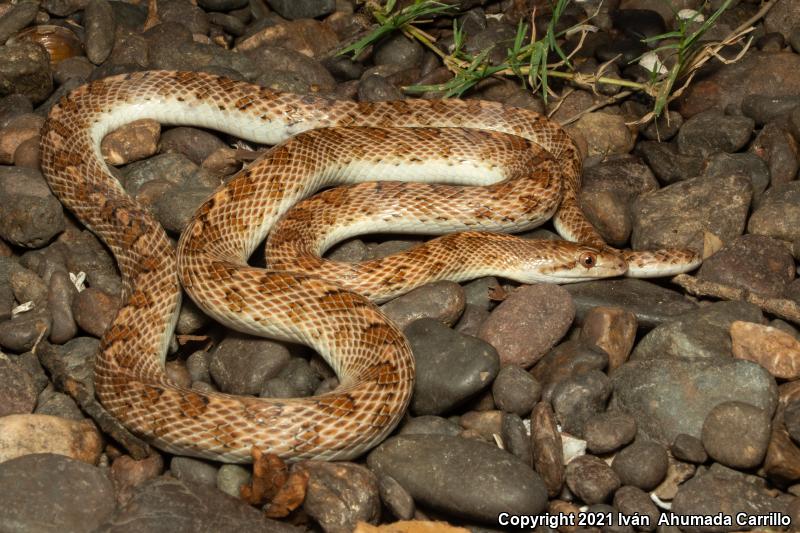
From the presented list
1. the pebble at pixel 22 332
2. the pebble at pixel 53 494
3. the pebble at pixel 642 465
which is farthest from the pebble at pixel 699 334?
the pebble at pixel 22 332

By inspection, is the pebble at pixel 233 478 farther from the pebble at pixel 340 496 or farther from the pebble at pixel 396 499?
the pebble at pixel 396 499

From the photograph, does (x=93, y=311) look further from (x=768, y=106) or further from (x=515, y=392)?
(x=768, y=106)

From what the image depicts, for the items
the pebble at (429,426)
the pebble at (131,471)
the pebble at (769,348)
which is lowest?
the pebble at (131,471)

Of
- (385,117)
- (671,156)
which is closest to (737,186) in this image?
(671,156)

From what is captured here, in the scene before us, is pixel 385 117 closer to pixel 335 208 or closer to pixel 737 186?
pixel 335 208

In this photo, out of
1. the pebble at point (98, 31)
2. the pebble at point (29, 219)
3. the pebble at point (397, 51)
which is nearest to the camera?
the pebble at point (29, 219)

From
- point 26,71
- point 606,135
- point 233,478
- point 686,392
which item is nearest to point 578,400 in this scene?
point 686,392
